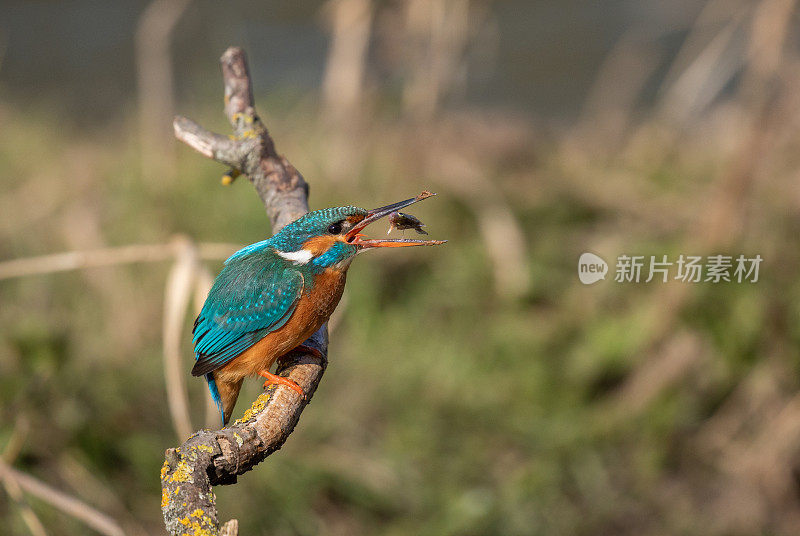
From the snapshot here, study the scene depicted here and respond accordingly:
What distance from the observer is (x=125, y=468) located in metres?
3.32

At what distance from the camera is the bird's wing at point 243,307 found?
189 cm

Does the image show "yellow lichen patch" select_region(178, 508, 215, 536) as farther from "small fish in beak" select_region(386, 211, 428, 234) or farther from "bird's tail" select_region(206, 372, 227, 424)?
"bird's tail" select_region(206, 372, 227, 424)

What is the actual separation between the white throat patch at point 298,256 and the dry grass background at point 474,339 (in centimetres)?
61

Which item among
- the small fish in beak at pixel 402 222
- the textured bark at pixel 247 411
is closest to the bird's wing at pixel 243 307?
the textured bark at pixel 247 411

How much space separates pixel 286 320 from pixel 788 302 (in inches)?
123

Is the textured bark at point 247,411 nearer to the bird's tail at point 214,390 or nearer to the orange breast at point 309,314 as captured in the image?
the orange breast at point 309,314

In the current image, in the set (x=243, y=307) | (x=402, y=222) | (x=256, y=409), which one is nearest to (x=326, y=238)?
(x=402, y=222)

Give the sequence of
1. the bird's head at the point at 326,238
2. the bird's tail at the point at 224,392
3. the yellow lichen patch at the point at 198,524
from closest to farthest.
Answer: the yellow lichen patch at the point at 198,524, the bird's head at the point at 326,238, the bird's tail at the point at 224,392

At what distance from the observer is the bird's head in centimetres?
176

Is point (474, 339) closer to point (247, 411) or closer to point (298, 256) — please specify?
point (298, 256)

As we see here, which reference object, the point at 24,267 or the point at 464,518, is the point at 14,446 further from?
the point at 464,518

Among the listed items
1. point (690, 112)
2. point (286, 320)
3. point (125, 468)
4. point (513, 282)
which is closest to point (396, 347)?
point (513, 282)

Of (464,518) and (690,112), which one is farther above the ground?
(690,112)

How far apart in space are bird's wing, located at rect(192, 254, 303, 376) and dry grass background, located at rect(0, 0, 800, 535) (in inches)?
16.2
